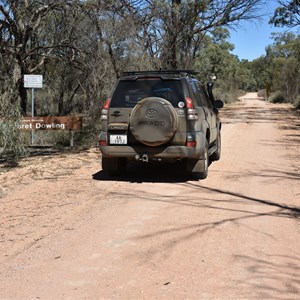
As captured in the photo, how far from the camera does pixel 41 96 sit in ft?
102

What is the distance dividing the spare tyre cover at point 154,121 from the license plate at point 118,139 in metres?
0.32

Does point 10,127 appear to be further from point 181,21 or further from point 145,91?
point 181,21

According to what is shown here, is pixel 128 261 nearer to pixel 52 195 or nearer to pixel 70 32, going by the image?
pixel 52 195

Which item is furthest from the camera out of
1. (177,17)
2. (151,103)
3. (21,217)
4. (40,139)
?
(177,17)

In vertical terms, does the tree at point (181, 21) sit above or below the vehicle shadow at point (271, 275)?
above

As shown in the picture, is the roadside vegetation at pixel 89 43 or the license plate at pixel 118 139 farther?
the roadside vegetation at pixel 89 43

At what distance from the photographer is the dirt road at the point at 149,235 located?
3.78m

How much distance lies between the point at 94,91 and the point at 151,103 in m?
7.60

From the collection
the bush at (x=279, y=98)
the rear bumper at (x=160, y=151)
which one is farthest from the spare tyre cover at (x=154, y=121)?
the bush at (x=279, y=98)

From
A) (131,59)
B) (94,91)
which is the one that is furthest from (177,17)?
(94,91)

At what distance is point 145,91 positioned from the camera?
316 inches

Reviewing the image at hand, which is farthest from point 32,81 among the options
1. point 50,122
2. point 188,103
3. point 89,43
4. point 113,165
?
point 188,103

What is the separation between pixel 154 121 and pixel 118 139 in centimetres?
82

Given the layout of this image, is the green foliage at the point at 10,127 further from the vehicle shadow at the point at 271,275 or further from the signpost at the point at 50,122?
the vehicle shadow at the point at 271,275
